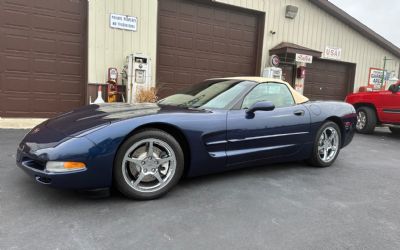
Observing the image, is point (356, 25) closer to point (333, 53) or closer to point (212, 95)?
point (333, 53)

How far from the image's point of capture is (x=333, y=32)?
12562 millimetres

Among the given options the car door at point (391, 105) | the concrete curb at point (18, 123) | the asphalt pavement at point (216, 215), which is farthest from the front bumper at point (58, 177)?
the car door at point (391, 105)

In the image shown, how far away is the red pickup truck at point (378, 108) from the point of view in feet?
25.3

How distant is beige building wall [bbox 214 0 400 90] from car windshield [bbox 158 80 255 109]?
6.60m

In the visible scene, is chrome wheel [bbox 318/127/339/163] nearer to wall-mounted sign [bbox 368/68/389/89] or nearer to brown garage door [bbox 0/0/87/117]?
brown garage door [bbox 0/0/87/117]

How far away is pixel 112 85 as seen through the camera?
27.2ft

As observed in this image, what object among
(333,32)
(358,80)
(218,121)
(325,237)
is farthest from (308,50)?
(325,237)

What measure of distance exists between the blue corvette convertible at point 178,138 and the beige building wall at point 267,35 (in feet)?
16.2

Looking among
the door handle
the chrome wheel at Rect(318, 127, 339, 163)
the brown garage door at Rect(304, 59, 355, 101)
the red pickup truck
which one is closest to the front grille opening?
the door handle

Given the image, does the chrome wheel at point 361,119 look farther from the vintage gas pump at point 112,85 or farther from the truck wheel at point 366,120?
the vintage gas pump at point 112,85

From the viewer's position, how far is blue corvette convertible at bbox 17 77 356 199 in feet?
8.58

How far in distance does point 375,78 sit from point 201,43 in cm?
889

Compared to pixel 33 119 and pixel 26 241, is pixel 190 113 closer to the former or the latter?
pixel 26 241

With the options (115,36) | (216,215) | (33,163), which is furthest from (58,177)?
(115,36)
